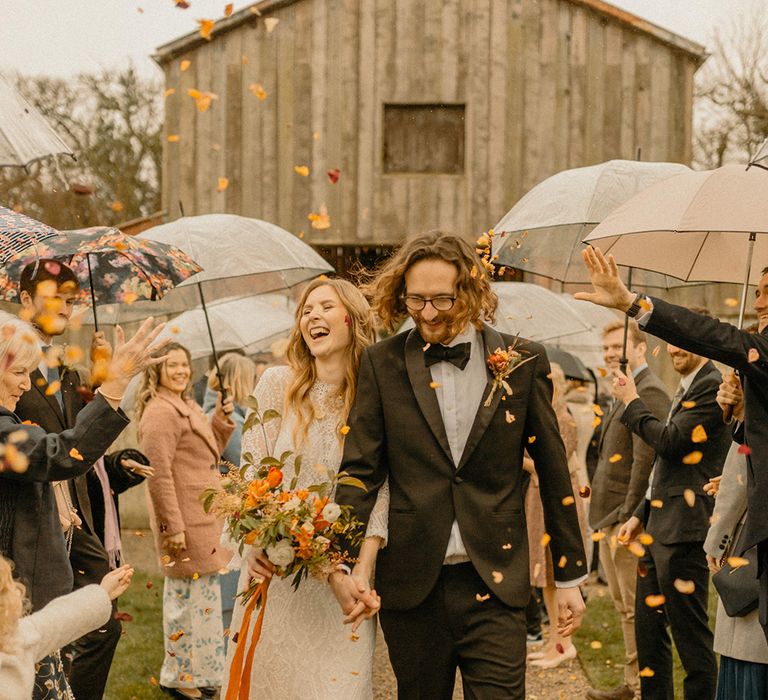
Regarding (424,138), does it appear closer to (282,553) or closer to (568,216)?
(568,216)

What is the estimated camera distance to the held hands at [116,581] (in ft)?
12.5

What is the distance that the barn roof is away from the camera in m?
14.2

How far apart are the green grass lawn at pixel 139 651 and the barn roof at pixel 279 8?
25.2 feet

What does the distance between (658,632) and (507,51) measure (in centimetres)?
997

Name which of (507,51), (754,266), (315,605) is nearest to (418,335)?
(315,605)

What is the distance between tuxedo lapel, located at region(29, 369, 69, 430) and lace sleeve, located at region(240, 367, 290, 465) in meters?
0.94

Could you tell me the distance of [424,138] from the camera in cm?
1448

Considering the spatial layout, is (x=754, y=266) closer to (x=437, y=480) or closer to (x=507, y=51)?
(x=437, y=480)

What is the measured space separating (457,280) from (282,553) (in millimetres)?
1153

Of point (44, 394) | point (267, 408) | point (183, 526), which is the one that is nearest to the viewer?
point (267, 408)

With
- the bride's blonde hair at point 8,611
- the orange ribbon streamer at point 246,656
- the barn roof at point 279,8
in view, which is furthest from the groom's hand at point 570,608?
the barn roof at point 279,8

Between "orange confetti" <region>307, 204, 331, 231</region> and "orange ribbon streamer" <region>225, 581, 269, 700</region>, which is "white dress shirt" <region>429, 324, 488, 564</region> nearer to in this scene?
"orange ribbon streamer" <region>225, 581, 269, 700</region>

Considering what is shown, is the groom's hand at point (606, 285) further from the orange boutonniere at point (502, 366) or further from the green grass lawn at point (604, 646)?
the green grass lawn at point (604, 646)

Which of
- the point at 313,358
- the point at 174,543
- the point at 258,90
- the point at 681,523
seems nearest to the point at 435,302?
the point at 313,358
